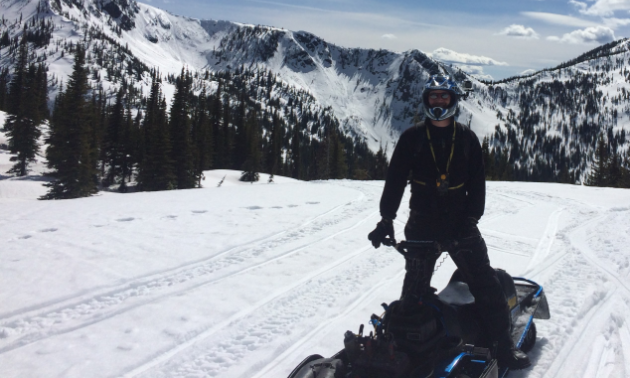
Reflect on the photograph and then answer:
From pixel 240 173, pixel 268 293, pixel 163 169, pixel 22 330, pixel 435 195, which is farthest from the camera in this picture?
pixel 240 173

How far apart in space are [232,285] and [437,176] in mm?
3962

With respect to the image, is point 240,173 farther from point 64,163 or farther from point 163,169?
point 64,163

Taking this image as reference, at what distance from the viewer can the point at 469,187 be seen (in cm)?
391

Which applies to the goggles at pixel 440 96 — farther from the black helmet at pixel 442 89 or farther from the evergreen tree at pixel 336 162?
the evergreen tree at pixel 336 162

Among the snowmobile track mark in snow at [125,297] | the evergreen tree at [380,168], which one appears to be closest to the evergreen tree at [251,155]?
the evergreen tree at [380,168]

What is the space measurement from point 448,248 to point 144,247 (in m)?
6.59

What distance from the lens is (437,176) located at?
12.3 feet

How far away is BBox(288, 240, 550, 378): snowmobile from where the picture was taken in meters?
3.04

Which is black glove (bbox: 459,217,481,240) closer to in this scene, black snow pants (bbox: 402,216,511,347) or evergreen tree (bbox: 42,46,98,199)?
black snow pants (bbox: 402,216,511,347)

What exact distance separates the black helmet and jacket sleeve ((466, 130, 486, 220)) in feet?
1.11

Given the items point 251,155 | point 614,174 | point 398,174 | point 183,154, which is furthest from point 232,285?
point 614,174

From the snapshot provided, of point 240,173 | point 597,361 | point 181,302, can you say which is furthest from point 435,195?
point 240,173

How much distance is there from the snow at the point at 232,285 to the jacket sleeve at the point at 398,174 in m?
1.83

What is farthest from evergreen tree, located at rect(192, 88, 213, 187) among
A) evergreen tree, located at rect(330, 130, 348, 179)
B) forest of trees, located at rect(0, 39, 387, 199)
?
evergreen tree, located at rect(330, 130, 348, 179)
